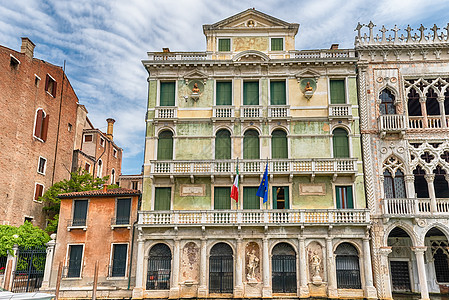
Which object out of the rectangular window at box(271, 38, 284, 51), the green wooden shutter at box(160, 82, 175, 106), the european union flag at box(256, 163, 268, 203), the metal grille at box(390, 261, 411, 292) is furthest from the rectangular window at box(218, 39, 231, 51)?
the metal grille at box(390, 261, 411, 292)

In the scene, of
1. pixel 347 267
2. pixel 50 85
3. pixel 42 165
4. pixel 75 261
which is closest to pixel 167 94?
pixel 75 261

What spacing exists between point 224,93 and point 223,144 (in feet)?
11.6

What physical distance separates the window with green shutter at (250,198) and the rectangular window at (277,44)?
32.0 ft

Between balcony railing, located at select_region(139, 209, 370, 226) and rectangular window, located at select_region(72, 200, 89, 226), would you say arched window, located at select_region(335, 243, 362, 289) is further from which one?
rectangular window, located at select_region(72, 200, 89, 226)

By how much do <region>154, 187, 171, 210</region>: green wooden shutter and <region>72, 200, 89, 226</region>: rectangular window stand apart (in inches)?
182

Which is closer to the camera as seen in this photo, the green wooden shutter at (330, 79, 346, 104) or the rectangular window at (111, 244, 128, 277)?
the rectangular window at (111, 244, 128, 277)

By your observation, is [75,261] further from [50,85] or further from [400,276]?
[400,276]

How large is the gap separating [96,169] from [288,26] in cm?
2406

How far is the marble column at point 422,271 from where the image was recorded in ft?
70.2

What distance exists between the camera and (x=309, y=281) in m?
22.0

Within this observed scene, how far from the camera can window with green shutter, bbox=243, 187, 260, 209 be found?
2375 cm

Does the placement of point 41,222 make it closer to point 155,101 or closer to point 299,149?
point 155,101

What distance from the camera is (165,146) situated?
2488 cm

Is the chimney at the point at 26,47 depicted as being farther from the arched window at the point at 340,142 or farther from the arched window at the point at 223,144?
the arched window at the point at 340,142
